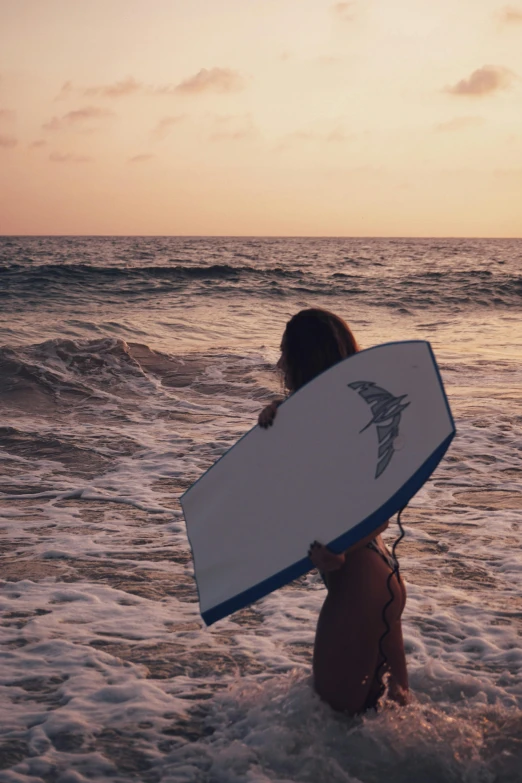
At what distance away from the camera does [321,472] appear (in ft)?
8.87

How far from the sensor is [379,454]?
2.53 m

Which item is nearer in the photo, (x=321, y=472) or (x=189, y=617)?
(x=321, y=472)

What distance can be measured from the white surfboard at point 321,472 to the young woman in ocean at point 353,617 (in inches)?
4.1

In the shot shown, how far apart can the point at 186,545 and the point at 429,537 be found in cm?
142

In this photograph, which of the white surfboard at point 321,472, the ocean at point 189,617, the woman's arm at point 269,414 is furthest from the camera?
the woman's arm at point 269,414

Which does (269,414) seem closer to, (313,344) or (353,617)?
(313,344)

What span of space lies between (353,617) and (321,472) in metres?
0.50

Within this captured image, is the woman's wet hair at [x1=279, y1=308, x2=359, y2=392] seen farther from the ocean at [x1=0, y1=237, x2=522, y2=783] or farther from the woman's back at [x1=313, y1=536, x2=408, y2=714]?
the ocean at [x1=0, y1=237, x2=522, y2=783]

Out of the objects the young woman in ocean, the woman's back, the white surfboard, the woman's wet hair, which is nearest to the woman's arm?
the white surfboard

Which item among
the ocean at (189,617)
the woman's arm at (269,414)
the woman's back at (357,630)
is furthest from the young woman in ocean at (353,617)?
the woman's arm at (269,414)

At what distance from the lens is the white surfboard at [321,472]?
2418 millimetres

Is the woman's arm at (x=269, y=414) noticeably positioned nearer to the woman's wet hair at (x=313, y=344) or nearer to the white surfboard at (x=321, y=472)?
the white surfboard at (x=321, y=472)

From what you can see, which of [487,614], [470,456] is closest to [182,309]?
[470,456]

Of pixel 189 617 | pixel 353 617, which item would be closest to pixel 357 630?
pixel 353 617
